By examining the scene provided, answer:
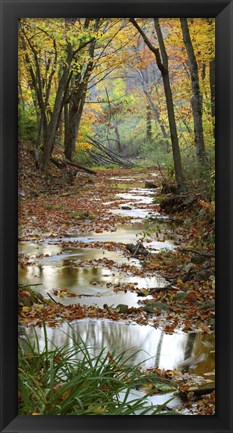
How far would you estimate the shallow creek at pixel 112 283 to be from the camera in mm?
2973

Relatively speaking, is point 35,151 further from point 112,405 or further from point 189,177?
point 112,405

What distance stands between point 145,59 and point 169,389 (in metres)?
2.04

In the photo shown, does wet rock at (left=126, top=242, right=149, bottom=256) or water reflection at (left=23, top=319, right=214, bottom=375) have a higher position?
wet rock at (left=126, top=242, right=149, bottom=256)

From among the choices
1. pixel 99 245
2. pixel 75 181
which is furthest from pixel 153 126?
pixel 99 245

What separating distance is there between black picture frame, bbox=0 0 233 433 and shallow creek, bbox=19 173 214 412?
0.26m

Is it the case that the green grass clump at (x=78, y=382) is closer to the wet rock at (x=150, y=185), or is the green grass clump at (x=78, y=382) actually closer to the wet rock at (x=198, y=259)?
the wet rock at (x=198, y=259)

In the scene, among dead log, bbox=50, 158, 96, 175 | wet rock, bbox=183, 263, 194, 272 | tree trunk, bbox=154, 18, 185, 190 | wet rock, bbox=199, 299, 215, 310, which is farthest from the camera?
dead log, bbox=50, 158, 96, 175

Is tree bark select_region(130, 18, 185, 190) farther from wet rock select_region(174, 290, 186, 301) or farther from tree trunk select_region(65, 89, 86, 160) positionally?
wet rock select_region(174, 290, 186, 301)

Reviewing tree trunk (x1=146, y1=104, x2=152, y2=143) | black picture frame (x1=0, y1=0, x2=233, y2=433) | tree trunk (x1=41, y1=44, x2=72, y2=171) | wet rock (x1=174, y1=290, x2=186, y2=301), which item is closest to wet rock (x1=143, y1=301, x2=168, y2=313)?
wet rock (x1=174, y1=290, x2=186, y2=301)

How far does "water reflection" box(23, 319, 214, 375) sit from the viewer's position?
2939mm

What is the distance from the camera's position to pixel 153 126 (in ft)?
12.3

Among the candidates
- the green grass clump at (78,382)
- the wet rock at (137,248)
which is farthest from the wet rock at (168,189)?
the green grass clump at (78,382)
